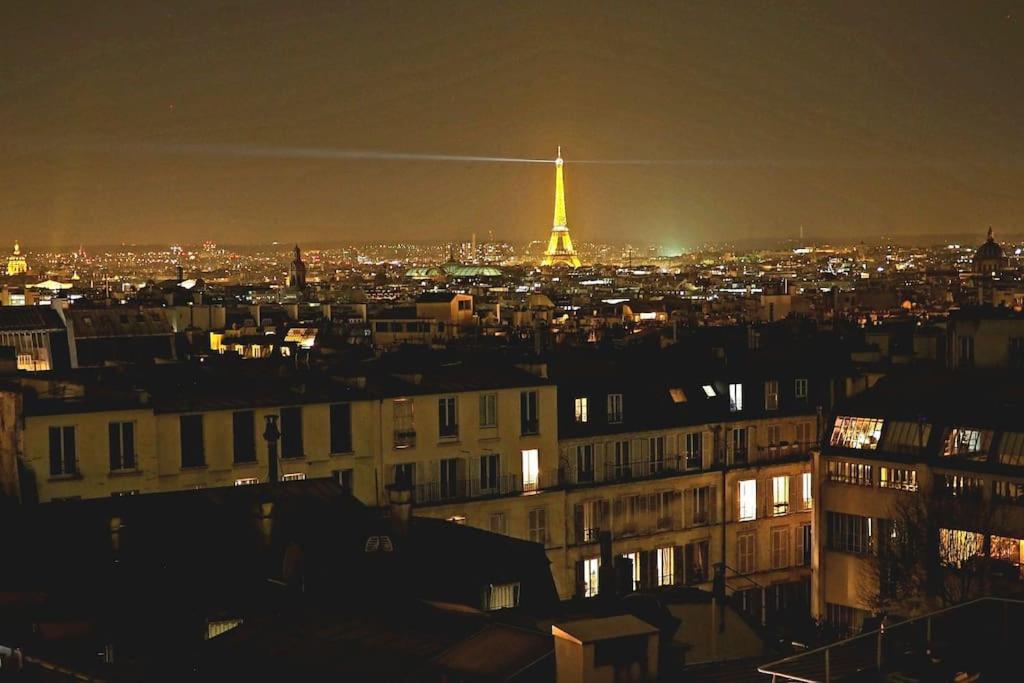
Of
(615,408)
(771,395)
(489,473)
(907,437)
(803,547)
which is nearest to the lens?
(907,437)

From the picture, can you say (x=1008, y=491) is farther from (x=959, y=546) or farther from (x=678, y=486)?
(x=678, y=486)

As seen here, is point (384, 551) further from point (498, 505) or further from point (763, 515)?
point (763, 515)

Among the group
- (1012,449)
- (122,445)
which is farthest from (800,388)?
(122,445)

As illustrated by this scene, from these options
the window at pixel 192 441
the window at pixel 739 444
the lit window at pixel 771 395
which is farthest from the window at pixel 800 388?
the window at pixel 192 441

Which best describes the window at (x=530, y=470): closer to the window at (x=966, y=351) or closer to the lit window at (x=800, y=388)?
the lit window at (x=800, y=388)

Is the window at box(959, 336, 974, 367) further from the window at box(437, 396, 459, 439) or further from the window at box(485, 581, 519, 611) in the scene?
the window at box(485, 581, 519, 611)

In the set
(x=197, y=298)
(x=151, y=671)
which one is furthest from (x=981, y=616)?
(x=197, y=298)
